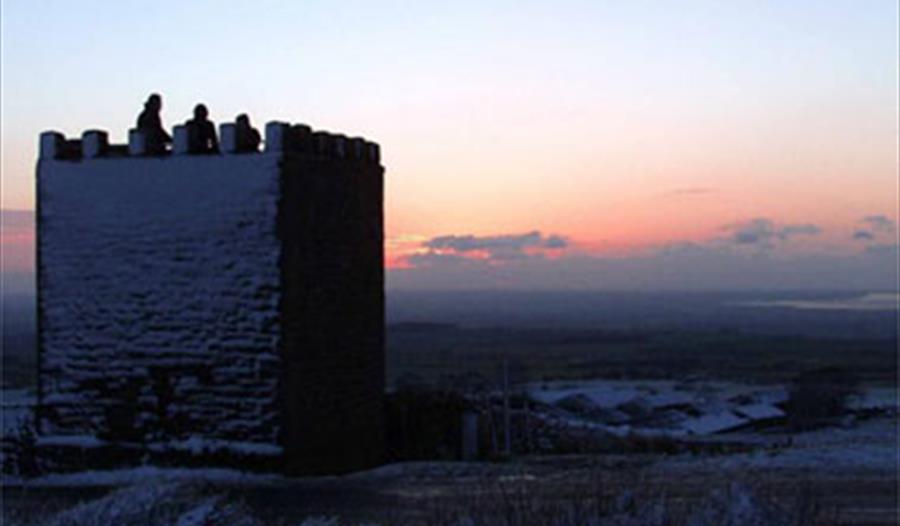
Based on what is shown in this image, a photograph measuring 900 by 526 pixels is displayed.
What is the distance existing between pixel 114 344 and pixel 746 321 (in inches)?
5436

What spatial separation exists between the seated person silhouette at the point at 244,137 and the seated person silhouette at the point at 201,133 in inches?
15.9

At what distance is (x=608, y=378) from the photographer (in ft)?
223

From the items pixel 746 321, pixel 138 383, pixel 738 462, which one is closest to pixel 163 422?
pixel 138 383

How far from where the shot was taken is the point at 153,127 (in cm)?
1869

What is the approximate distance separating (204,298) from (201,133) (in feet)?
7.01

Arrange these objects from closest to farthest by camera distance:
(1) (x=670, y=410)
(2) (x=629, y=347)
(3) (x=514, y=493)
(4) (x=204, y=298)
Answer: (3) (x=514, y=493), (4) (x=204, y=298), (1) (x=670, y=410), (2) (x=629, y=347)

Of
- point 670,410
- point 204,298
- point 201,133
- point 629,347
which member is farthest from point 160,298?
point 629,347

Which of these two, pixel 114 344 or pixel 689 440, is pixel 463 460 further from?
pixel 689 440

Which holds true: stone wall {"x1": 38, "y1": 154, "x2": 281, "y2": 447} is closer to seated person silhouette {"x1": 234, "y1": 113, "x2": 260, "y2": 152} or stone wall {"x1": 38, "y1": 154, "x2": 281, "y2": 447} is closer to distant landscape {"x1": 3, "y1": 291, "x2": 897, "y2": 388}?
seated person silhouette {"x1": 234, "y1": 113, "x2": 260, "y2": 152}

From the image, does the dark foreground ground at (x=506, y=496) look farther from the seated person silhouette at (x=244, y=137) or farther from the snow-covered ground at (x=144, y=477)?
the seated person silhouette at (x=244, y=137)

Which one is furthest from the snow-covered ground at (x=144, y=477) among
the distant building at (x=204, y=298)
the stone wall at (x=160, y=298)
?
the stone wall at (x=160, y=298)

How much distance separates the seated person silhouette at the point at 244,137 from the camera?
18.1m

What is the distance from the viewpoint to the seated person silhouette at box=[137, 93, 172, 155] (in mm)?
18484

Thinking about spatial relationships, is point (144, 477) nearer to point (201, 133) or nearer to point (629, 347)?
point (201, 133)
